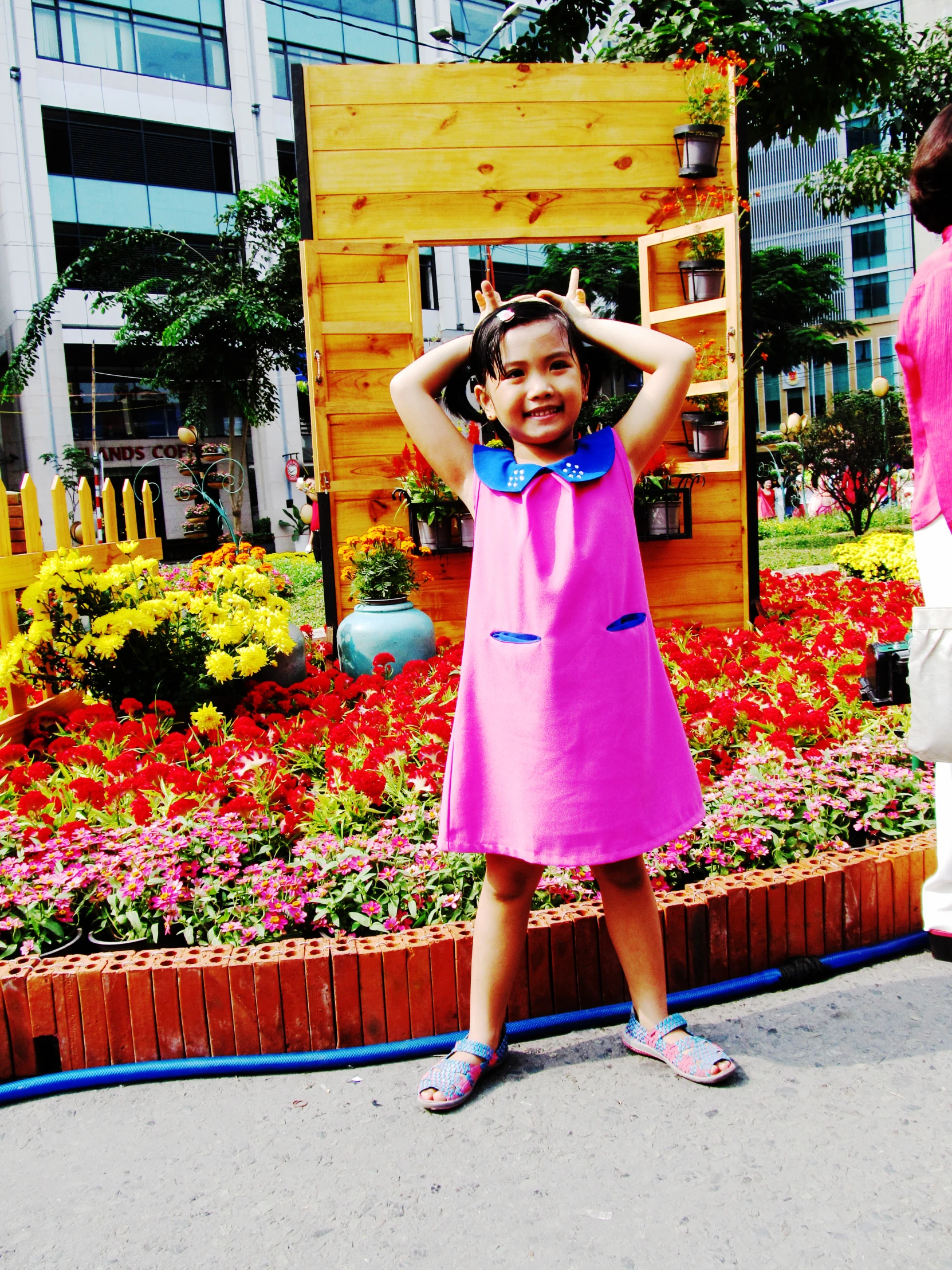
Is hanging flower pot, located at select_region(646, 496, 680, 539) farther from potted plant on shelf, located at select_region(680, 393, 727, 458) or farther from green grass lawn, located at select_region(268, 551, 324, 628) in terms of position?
green grass lawn, located at select_region(268, 551, 324, 628)

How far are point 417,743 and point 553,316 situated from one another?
183 centimetres

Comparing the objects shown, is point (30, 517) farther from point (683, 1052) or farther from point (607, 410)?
point (607, 410)

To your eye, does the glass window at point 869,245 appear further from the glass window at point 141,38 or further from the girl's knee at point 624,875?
the girl's knee at point 624,875

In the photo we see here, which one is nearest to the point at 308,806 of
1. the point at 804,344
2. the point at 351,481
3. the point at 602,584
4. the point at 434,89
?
the point at 602,584

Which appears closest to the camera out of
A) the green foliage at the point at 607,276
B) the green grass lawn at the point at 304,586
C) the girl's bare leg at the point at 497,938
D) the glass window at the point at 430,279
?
the girl's bare leg at the point at 497,938

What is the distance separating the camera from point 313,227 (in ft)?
18.5

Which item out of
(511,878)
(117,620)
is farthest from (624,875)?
(117,620)

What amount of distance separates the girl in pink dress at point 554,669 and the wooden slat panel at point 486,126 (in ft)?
13.3

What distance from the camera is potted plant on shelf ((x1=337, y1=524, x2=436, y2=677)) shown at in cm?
497

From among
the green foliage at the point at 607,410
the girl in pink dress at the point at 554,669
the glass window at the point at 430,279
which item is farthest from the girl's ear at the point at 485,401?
the glass window at the point at 430,279

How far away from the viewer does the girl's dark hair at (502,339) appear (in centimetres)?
197

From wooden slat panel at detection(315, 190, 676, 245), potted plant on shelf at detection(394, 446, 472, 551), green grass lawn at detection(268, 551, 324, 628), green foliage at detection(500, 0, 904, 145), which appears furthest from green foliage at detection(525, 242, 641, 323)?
potted plant on shelf at detection(394, 446, 472, 551)

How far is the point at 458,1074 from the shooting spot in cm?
198

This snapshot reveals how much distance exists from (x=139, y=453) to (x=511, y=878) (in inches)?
1077
